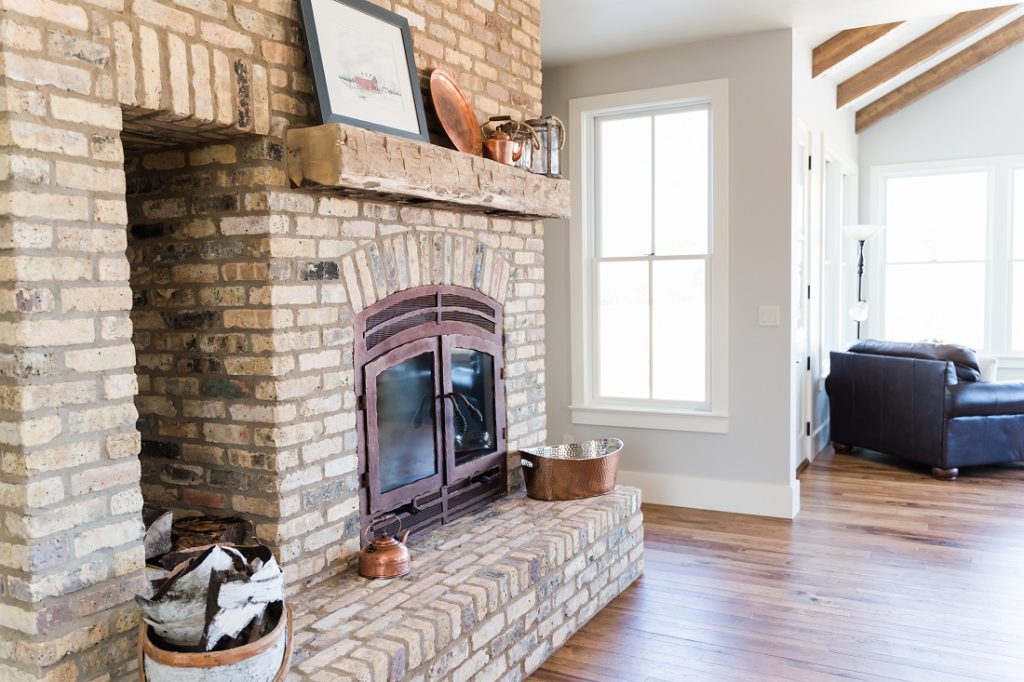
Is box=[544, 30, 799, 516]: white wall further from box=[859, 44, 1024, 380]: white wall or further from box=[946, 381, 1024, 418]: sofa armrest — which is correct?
box=[859, 44, 1024, 380]: white wall

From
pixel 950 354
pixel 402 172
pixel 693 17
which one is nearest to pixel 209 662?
pixel 402 172

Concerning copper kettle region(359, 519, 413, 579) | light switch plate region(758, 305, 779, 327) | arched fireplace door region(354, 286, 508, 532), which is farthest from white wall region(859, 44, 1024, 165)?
copper kettle region(359, 519, 413, 579)

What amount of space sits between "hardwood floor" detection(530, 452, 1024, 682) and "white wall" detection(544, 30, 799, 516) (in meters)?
0.21

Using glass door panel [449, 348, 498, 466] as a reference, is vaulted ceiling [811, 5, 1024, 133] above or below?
above

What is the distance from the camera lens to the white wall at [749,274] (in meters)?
4.50

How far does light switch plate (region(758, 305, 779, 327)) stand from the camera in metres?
4.57

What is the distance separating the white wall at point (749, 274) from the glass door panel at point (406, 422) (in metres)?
2.14

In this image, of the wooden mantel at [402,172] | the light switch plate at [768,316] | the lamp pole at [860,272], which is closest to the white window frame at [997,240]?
the lamp pole at [860,272]

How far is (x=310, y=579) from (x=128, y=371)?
940mm

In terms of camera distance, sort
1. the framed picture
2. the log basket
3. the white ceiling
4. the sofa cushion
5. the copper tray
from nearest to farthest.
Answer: the log basket < the framed picture < the copper tray < the white ceiling < the sofa cushion

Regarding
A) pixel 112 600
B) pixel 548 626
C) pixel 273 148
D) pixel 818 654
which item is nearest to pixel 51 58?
pixel 273 148

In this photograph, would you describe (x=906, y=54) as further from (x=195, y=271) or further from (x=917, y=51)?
(x=195, y=271)

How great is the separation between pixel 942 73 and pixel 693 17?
13.0ft

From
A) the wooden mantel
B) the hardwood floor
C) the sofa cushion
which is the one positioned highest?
the wooden mantel
